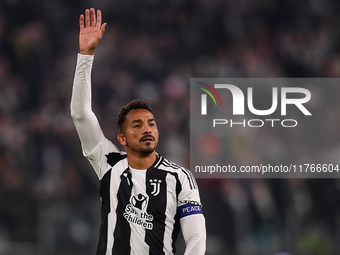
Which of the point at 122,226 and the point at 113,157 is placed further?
the point at 113,157

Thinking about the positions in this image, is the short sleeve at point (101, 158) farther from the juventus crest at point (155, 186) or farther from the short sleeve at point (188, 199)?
the short sleeve at point (188, 199)

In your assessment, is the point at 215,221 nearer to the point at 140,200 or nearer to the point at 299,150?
the point at 299,150

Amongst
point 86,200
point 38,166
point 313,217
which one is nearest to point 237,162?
point 313,217

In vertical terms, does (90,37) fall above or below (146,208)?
above

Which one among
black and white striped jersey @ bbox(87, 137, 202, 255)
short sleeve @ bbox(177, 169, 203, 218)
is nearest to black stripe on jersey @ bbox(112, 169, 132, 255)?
black and white striped jersey @ bbox(87, 137, 202, 255)

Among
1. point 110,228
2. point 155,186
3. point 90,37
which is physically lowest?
point 110,228

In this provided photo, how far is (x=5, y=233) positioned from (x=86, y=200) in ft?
3.27

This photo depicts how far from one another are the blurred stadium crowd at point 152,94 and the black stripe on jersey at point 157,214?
114 inches

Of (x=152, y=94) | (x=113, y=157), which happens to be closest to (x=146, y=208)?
(x=113, y=157)

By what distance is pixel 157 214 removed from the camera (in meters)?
2.17

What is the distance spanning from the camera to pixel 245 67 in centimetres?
527

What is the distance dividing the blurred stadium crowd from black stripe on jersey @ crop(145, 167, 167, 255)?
289cm

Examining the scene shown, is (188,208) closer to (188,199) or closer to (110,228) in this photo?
A: (188,199)

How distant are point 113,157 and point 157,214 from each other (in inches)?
16.3
